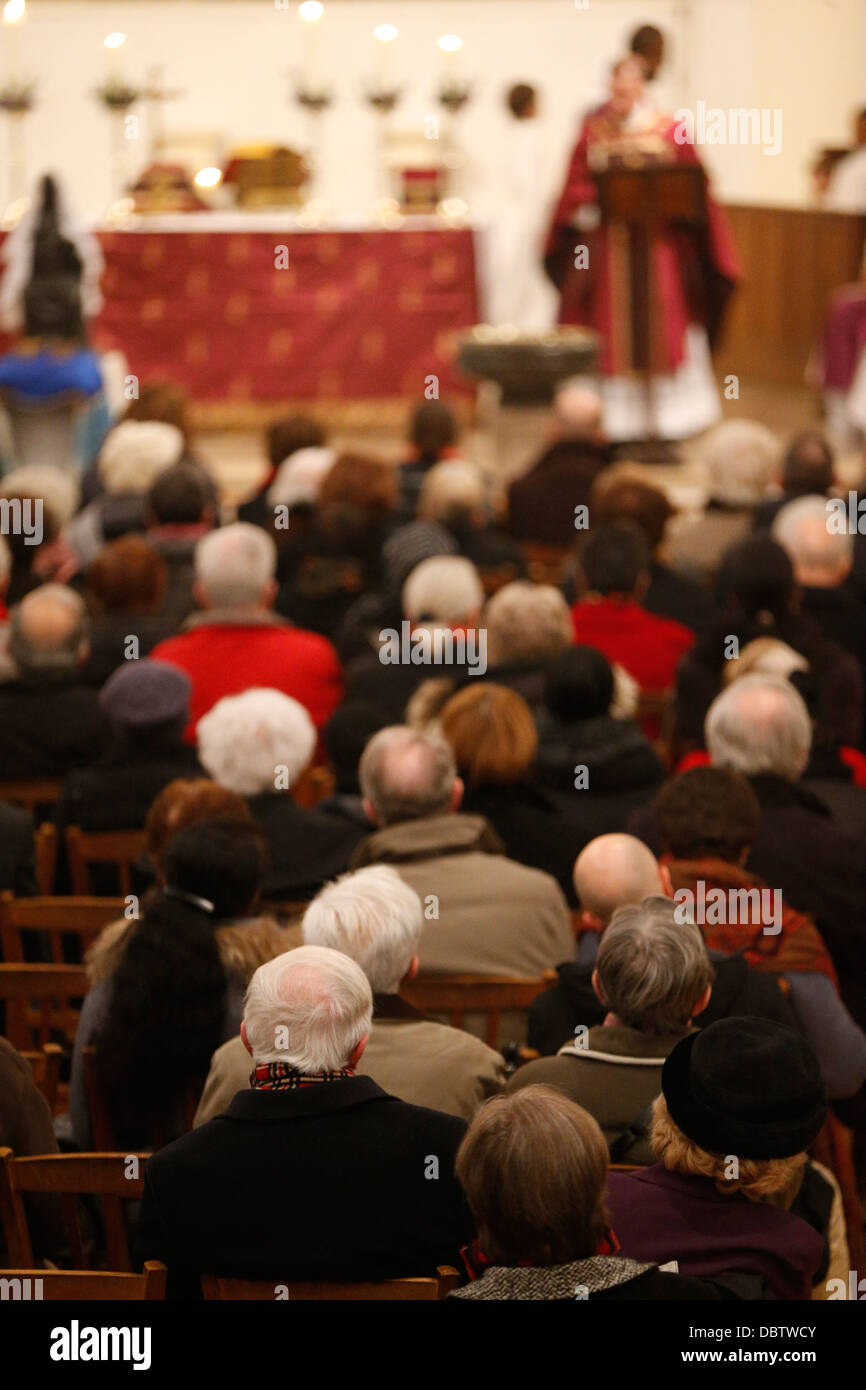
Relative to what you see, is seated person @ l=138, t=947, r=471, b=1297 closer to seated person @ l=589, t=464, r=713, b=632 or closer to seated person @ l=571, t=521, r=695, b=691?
seated person @ l=571, t=521, r=695, b=691

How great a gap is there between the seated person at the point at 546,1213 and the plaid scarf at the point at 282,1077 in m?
0.37

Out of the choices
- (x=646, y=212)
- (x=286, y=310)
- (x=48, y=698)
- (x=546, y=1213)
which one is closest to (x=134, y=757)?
(x=48, y=698)

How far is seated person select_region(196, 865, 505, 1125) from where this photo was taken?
110 inches

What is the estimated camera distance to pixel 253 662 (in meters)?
5.00

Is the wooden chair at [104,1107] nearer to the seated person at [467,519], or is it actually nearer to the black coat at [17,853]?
the black coat at [17,853]

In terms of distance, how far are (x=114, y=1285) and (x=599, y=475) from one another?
4977 mm

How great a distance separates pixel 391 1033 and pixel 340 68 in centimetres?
1205

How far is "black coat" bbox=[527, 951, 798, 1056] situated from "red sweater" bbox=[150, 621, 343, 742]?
2095 mm

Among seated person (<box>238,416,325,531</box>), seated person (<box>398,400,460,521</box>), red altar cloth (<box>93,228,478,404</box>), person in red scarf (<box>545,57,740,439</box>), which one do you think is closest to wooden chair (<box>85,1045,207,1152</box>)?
seated person (<box>238,416,325,531</box>)

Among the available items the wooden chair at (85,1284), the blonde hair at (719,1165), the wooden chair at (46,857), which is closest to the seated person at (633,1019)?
the blonde hair at (719,1165)

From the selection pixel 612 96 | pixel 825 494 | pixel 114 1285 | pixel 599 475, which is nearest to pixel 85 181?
pixel 612 96

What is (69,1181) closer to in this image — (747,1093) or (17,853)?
(747,1093)

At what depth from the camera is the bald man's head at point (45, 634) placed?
4.65 meters
